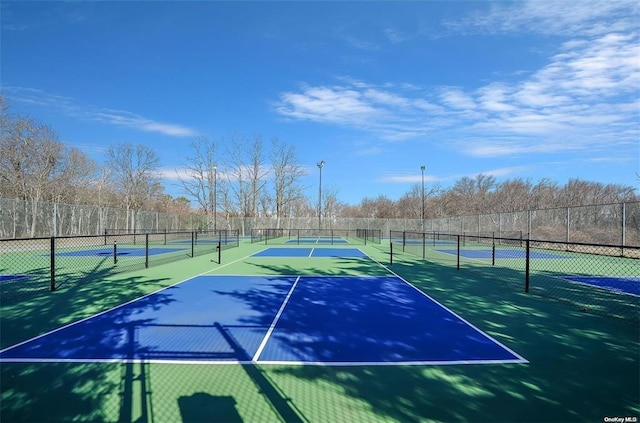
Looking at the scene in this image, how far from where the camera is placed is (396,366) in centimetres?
425

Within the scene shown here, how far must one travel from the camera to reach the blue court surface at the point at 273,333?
4543 mm

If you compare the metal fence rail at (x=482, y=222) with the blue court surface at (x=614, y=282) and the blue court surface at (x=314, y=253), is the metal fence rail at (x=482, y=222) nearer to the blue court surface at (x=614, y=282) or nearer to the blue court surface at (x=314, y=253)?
the blue court surface at (x=614, y=282)

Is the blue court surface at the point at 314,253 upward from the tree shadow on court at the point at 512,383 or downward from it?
downward

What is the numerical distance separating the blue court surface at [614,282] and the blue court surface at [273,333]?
5654mm

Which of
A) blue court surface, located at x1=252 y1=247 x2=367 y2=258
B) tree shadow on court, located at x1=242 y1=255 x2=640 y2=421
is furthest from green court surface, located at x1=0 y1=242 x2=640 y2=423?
blue court surface, located at x1=252 y1=247 x2=367 y2=258

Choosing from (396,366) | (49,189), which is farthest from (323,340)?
(49,189)

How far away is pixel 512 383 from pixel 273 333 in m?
3.34

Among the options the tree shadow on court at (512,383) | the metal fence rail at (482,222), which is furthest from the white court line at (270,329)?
the metal fence rail at (482,222)

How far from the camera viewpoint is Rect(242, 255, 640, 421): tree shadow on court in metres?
3.27

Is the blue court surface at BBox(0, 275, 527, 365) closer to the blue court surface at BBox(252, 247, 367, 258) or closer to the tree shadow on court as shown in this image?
the tree shadow on court

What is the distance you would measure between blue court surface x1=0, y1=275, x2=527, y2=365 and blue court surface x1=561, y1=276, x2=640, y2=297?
5654mm

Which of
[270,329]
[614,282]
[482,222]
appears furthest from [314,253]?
[482,222]

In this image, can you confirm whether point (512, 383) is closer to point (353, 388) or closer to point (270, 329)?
point (353, 388)

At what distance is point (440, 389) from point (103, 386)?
3613 millimetres
